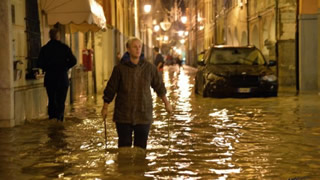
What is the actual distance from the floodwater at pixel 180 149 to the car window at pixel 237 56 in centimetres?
500

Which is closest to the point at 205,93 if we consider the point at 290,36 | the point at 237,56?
the point at 237,56

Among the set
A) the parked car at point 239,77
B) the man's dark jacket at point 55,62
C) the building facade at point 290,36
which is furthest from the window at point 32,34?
the building facade at point 290,36

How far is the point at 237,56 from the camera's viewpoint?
774 inches

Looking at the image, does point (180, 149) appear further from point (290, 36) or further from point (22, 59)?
point (290, 36)

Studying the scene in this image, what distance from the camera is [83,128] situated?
38.4ft

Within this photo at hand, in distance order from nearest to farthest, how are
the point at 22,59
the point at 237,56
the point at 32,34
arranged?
the point at 22,59 → the point at 32,34 → the point at 237,56

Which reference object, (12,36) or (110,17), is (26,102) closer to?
(12,36)

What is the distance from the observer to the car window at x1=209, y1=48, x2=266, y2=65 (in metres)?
19.4

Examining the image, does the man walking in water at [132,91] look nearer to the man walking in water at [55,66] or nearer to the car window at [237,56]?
the man walking in water at [55,66]

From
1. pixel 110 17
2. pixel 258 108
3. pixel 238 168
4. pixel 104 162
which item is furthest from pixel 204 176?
pixel 110 17

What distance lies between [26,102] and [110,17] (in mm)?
14370

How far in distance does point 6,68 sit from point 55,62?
0.97 metres

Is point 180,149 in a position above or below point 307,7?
below

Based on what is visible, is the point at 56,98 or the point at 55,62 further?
the point at 56,98
